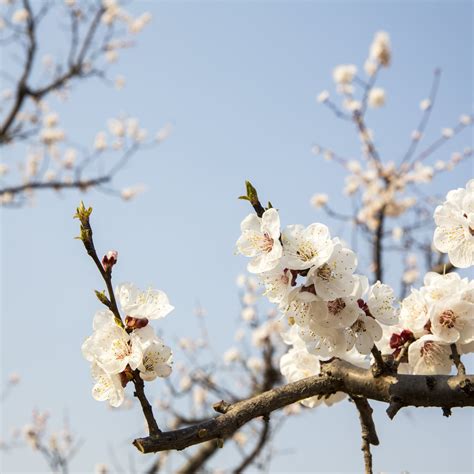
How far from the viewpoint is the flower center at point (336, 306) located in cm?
151

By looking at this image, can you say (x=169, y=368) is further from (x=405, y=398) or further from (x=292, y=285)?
(x=405, y=398)

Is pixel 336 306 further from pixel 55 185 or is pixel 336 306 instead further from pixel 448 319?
pixel 55 185

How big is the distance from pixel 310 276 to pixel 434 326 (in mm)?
427

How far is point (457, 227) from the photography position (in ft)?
5.46

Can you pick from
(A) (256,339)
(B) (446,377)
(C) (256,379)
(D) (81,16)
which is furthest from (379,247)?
(D) (81,16)

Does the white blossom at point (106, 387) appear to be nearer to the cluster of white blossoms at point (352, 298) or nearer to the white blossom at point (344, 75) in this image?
the cluster of white blossoms at point (352, 298)

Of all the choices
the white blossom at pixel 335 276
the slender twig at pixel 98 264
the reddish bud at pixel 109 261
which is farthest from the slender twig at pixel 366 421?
the reddish bud at pixel 109 261

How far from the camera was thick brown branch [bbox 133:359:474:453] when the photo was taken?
4.13 feet

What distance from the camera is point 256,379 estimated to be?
7.42 meters

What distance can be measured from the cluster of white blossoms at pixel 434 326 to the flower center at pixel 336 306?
0.27 meters

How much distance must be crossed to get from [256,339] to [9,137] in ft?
15.5

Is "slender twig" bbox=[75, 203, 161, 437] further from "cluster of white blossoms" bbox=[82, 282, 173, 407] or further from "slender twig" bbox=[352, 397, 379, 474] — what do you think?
"slender twig" bbox=[352, 397, 379, 474]

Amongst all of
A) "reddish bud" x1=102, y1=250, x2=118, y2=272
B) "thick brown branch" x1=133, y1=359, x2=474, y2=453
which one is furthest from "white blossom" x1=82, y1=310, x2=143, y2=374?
"thick brown branch" x1=133, y1=359, x2=474, y2=453

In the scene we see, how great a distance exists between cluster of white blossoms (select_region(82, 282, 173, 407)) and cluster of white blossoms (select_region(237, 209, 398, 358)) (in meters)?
0.27
